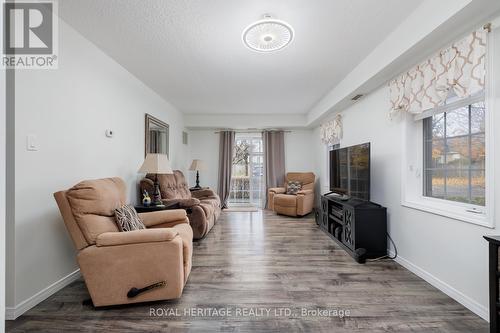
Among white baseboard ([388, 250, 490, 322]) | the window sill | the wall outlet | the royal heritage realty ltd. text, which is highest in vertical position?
the wall outlet

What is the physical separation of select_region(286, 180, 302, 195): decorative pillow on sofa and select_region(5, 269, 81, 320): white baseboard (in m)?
4.32

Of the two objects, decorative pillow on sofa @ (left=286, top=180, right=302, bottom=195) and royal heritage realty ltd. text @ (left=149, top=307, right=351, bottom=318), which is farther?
decorative pillow on sofa @ (left=286, top=180, right=302, bottom=195)

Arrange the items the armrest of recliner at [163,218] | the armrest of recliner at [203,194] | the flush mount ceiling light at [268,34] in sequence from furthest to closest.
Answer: the armrest of recliner at [203,194]
the armrest of recliner at [163,218]
the flush mount ceiling light at [268,34]

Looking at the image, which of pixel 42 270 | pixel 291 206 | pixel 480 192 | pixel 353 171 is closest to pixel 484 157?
pixel 480 192

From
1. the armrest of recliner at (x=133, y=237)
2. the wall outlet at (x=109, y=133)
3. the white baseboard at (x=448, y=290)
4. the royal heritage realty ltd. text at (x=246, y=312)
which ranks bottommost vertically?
the royal heritage realty ltd. text at (x=246, y=312)

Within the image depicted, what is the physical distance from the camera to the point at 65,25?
82.2 inches

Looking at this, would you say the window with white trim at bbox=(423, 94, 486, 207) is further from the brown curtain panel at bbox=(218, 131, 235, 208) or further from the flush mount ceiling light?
the brown curtain panel at bbox=(218, 131, 235, 208)

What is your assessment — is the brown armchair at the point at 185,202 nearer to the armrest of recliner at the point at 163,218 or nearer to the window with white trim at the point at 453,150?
the armrest of recliner at the point at 163,218

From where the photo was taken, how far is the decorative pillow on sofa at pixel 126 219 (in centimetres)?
201

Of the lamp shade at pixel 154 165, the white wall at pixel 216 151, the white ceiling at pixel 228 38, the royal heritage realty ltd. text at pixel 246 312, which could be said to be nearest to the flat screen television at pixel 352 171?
the white ceiling at pixel 228 38

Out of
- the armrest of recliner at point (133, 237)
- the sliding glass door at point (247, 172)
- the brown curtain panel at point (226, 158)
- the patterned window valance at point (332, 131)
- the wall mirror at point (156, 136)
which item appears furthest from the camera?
the sliding glass door at point (247, 172)

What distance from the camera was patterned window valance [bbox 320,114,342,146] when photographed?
4320 millimetres

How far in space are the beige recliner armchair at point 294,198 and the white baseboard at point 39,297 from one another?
3.80 meters

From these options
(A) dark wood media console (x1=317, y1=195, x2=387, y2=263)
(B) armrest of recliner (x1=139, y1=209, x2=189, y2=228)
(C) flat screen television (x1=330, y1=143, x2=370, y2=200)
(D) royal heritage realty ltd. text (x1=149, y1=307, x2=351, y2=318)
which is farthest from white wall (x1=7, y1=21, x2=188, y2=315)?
(C) flat screen television (x1=330, y1=143, x2=370, y2=200)
